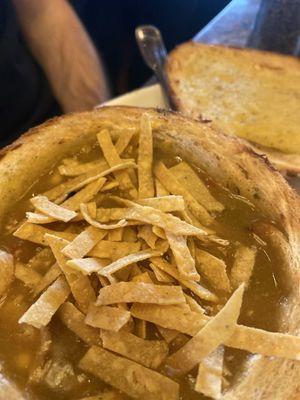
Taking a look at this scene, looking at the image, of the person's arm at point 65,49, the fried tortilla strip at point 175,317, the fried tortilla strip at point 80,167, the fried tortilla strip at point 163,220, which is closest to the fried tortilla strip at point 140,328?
the fried tortilla strip at point 175,317

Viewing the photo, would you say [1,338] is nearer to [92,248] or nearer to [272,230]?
[92,248]

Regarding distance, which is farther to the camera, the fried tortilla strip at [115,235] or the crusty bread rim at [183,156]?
the crusty bread rim at [183,156]

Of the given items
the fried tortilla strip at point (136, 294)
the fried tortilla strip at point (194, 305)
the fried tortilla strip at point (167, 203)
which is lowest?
the fried tortilla strip at point (194, 305)

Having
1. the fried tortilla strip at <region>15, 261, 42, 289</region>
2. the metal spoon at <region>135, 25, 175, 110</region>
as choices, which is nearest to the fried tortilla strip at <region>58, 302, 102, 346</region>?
the fried tortilla strip at <region>15, 261, 42, 289</region>

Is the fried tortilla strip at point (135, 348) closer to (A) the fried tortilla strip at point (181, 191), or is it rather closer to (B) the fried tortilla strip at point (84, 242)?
(B) the fried tortilla strip at point (84, 242)

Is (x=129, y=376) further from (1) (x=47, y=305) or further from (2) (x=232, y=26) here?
(2) (x=232, y=26)

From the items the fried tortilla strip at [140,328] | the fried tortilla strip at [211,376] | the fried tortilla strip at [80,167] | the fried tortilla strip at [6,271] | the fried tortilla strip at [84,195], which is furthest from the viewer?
the fried tortilla strip at [80,167]

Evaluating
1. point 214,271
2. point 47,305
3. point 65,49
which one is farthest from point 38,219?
point 65,49
